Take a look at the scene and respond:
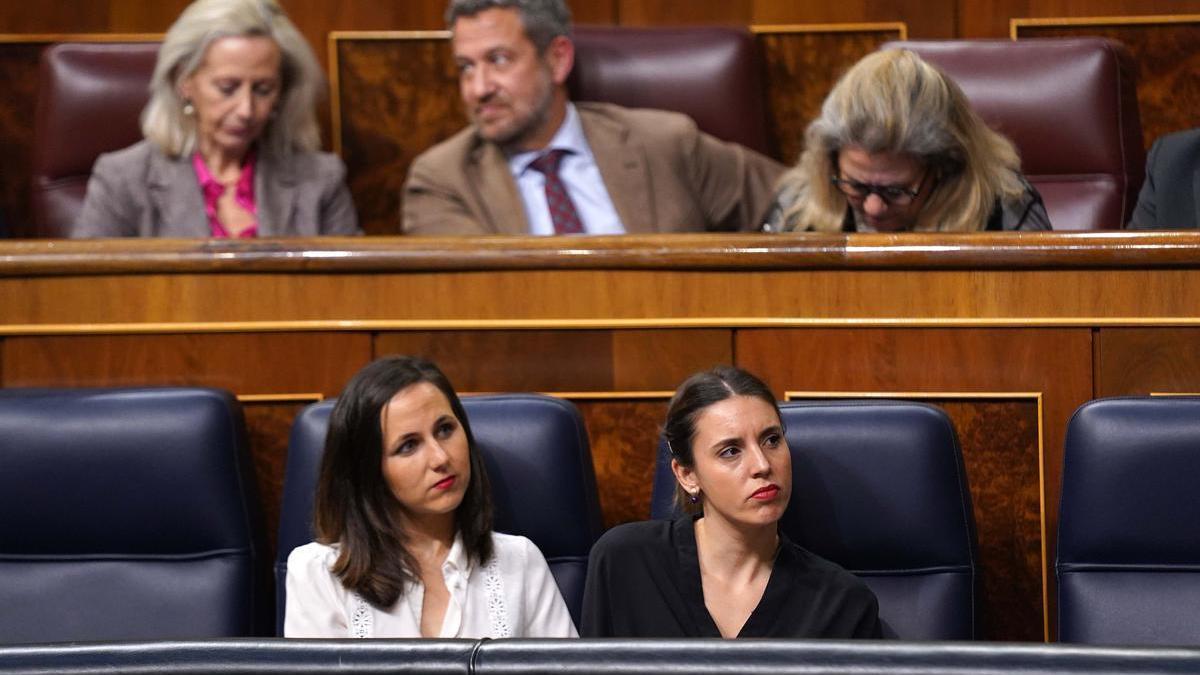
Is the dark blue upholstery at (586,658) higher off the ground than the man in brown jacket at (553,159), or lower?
lower

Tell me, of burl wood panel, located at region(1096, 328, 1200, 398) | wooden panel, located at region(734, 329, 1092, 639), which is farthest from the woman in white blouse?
burl wood panel, located at region(1096, 328, 1200, 398)

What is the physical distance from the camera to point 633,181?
123cm

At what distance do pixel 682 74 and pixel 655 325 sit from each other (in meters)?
0.45

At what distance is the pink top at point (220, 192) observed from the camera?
1.23 metres

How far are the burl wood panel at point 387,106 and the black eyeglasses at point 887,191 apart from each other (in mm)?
491

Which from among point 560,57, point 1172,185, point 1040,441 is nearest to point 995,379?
point 1040,441

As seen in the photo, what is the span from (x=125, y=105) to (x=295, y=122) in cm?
17

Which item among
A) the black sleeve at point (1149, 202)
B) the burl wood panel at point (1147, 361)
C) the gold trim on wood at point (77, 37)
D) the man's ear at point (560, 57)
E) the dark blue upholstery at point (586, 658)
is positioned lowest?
the burl wood panel at point (1147, 361)

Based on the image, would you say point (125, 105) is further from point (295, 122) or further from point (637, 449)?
point (637, 449)

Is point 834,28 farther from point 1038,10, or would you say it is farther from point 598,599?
point 598,599

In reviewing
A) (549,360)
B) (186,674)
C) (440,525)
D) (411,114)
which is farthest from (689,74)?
(186,674)

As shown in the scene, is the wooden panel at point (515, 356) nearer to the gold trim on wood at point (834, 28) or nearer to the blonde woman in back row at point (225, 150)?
the blonde woman in back row at point (225, 150)

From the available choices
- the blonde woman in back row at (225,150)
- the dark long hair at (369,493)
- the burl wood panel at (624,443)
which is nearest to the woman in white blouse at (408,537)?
the dark long hair at (369,493)

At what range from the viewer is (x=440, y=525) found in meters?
0.83
